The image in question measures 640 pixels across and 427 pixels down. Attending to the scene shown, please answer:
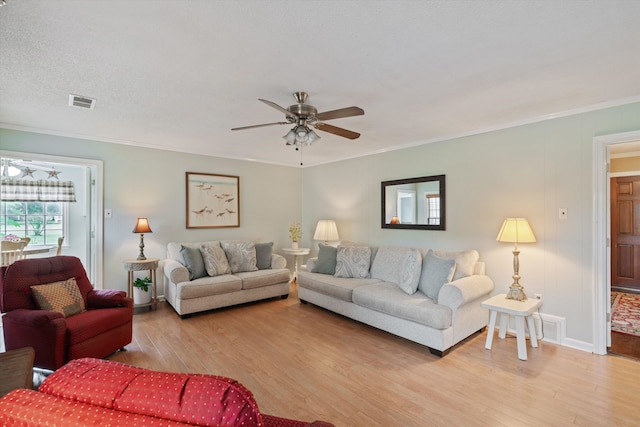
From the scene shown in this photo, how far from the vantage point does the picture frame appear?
5051mm

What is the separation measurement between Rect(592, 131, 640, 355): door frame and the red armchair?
179 inches

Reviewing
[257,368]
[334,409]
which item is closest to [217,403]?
[334,409]

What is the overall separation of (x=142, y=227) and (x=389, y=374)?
11.9ft

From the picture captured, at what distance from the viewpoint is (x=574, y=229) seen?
3.09 metres

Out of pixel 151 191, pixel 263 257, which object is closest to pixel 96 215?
pixel 151 191

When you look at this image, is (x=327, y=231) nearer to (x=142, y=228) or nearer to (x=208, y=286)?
(x=208, y=286)

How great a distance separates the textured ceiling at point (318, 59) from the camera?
1.62 meters

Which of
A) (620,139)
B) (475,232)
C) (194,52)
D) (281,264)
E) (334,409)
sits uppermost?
(194,52)

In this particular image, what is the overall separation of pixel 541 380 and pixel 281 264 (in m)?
3.59

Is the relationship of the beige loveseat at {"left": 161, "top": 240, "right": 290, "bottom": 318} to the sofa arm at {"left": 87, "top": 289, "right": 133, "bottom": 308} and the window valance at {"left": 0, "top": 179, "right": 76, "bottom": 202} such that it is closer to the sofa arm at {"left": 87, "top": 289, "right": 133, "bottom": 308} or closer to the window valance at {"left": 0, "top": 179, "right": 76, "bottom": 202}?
A: the sofa arm at {"left": 87, "top": 289, "right": 133, "bottom": 308}

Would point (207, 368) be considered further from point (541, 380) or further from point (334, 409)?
point (541, 380)

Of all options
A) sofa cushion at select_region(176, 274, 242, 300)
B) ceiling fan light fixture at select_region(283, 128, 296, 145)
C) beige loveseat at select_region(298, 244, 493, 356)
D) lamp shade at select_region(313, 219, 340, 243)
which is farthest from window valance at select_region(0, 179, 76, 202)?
ceiling fan light fixture at select_region(283, 128, 296, 145)

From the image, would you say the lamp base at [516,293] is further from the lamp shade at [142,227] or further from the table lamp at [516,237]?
the lamp shade at [142,227]

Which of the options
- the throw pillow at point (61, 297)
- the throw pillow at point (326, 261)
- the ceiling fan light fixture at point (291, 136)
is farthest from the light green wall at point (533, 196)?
the throw pillow at point (61, 297)
